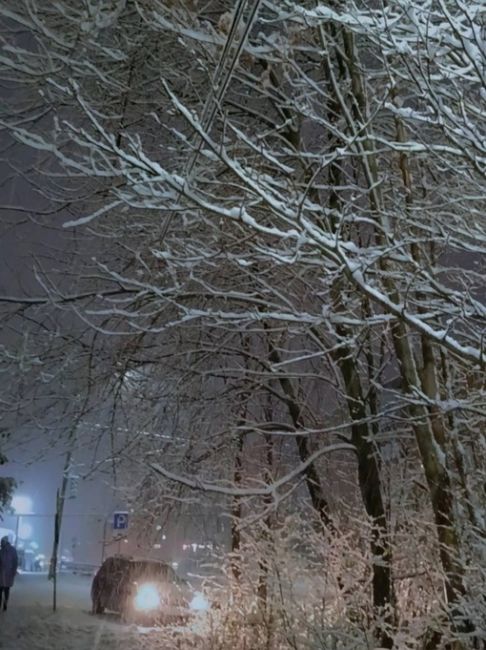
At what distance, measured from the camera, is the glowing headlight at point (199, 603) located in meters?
9.75

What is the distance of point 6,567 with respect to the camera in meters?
15.4

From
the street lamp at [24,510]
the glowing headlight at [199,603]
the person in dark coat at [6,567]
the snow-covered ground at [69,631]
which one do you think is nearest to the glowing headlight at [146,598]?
the snow-covered ground at [69,631]

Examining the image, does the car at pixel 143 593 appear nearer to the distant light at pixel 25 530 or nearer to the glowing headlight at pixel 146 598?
the glowing headlight at pixel 146 598

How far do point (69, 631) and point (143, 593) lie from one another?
1.48m

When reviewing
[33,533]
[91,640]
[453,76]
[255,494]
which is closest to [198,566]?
[255,494]

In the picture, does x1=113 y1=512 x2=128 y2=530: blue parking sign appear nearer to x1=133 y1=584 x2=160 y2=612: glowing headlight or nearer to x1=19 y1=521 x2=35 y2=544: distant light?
x1=133 y1=584 x2=160 y2=612: glowing headlight

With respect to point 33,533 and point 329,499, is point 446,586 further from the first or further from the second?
point 33,533

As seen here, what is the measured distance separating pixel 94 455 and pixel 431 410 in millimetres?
4545

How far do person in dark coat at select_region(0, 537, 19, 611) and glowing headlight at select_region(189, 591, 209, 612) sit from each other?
6597 mm

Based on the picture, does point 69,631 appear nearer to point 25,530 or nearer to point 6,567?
point 6,567

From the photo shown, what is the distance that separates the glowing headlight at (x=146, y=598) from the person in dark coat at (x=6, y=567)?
2561 millimetres

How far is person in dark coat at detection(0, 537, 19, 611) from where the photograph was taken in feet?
50.4

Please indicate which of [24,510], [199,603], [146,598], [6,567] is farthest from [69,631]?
[24,510]

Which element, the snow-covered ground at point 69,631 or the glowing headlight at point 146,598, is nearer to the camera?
the snow-covered ground at point 69,631
